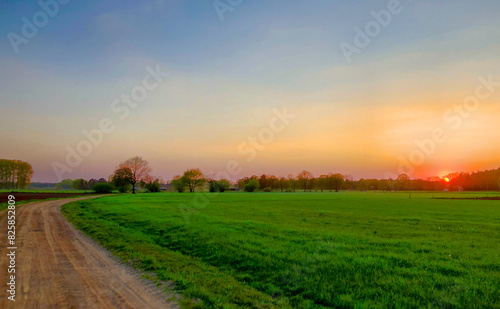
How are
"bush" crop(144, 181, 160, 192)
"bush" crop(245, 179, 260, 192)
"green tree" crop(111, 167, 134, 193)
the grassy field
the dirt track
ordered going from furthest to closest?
1. "bush" crop(245, 179, 260, 192)
2. "bush" crop(144, 181, 160, 192)
3. "green tree" crop(111, 167, 134, 193)
4. the grassy field
5. the dirt track

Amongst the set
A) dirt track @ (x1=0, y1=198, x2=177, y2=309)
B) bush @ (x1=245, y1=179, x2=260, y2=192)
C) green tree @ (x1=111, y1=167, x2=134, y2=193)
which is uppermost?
green tree @ (x1=111, y1=167, x2=134, y2=193)

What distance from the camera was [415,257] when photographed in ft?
35.7

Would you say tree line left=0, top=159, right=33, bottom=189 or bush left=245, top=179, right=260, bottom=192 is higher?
tree line left=0, top=159, right=33, bottom=189

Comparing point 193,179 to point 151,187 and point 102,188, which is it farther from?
point 102,188

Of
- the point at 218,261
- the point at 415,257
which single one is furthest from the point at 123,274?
the point at 415,257

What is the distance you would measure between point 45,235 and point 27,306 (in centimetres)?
1148

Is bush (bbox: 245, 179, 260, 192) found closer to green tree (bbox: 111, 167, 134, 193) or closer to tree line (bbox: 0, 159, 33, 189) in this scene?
green tree (bbox: 111, 167, 134, 193)

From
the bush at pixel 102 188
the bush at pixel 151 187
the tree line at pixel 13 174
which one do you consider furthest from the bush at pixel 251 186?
the tree line at pixel 13 174

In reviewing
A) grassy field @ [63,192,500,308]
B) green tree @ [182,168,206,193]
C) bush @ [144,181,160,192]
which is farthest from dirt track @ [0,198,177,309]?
green tree @ [182,168,206,193]

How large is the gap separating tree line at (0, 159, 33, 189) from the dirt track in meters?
136

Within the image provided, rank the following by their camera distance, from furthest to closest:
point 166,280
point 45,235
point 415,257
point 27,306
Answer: point 45,235 < point 415,257 < point 166,280 < point 27,306

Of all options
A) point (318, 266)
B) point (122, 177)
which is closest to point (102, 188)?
point (122, 177)

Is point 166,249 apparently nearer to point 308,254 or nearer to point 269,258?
point 269,258

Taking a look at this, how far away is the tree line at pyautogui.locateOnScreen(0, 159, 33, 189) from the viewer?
11631 cm
